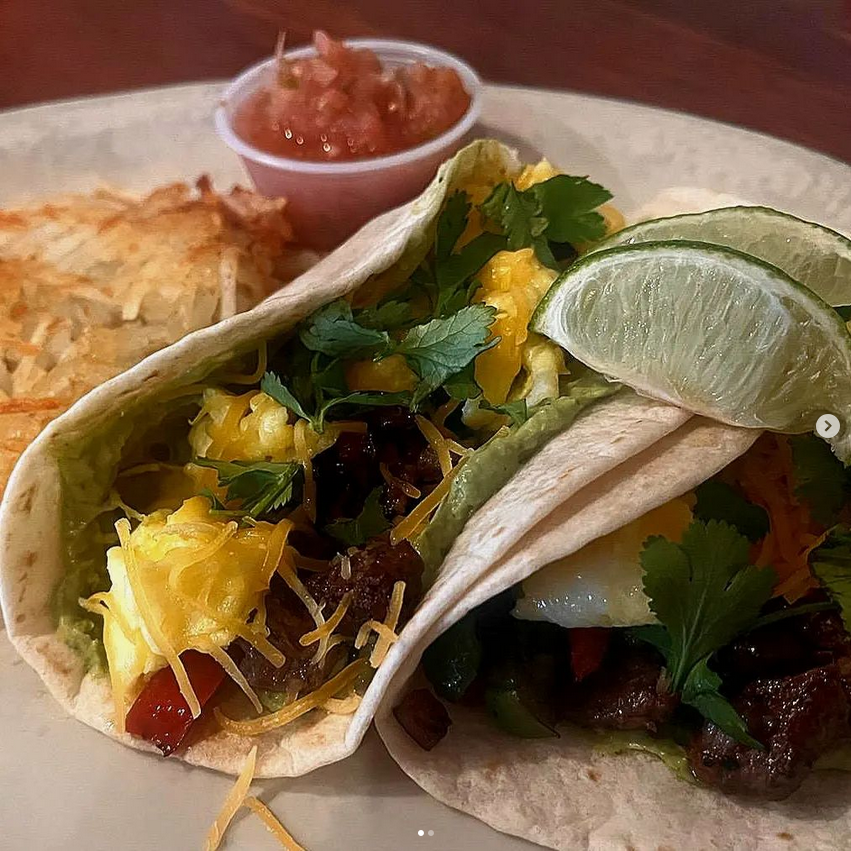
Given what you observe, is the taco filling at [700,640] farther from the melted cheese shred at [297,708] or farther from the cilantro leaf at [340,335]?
the cilantro leaf at [340,335]

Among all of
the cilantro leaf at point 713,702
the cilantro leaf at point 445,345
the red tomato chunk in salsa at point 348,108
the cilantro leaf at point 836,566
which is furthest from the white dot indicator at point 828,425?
the red tomato chunk in salsa at point 348,108

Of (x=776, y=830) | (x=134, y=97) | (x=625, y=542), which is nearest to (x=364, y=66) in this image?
(x=134, y=97)

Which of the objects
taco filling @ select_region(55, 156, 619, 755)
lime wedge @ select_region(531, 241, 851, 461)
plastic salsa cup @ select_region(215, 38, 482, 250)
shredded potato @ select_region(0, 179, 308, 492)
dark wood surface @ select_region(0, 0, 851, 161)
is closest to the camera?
lime wedge @ select_region(531, 241, 851, 461)

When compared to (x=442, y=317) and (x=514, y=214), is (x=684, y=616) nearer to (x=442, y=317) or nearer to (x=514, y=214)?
(x=442, y=317)

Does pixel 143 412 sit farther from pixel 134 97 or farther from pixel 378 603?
pixel 134 97

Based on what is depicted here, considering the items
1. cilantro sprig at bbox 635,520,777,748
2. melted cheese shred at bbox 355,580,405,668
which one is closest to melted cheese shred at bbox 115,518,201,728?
melted cheese shred at bbox 355,580,405,668

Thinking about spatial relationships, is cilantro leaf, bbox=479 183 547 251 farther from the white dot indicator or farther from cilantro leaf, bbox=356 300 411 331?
the white dot indicator
